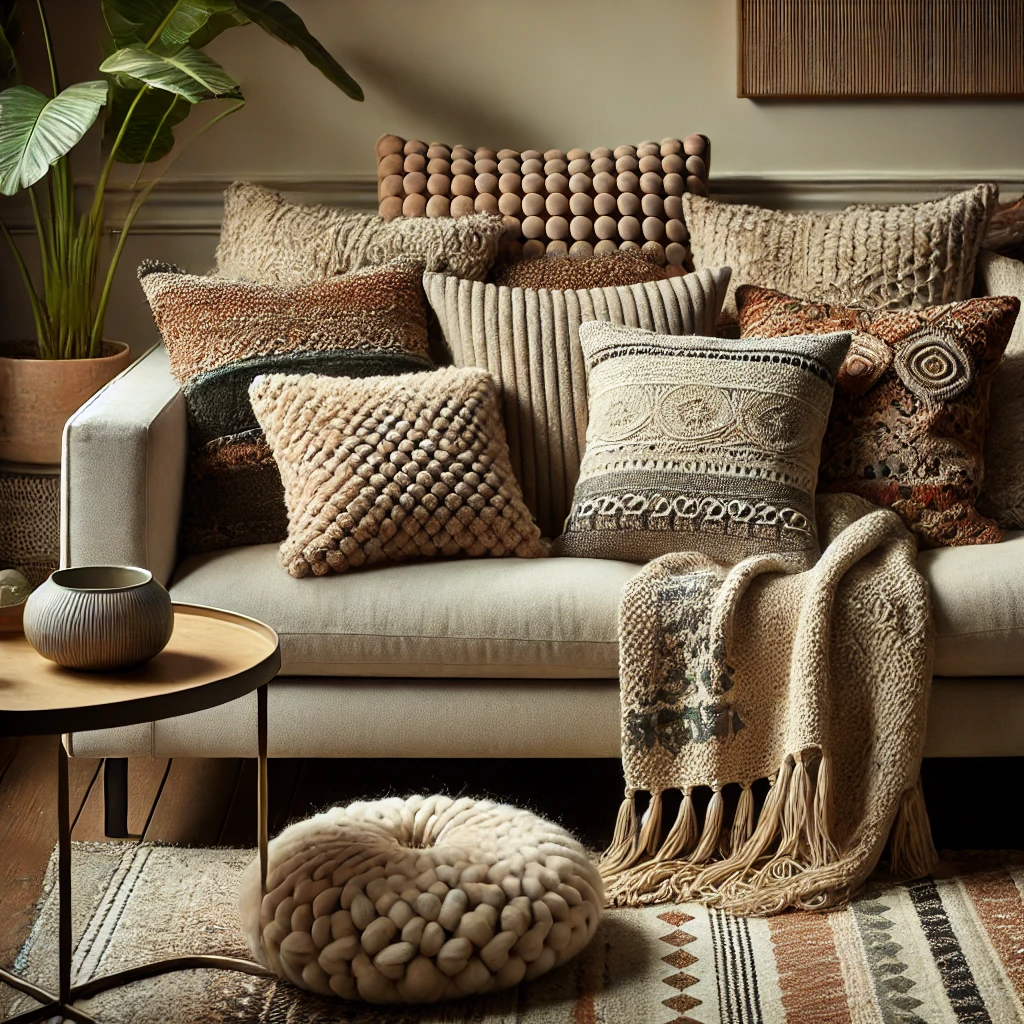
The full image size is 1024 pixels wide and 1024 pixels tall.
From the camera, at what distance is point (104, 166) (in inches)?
111

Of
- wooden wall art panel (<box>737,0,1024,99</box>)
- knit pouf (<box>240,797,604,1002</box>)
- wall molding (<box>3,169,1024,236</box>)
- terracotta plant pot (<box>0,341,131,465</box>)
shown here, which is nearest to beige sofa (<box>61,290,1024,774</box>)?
knit pouf (<box>240,797,604,1002</box>)

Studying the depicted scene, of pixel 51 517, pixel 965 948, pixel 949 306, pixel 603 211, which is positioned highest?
pixel 603 211

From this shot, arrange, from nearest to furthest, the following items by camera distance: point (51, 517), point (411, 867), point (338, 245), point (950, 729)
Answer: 1. point (411, 867)
2. point (950, 729)
3. point (338, 245)
4. point (51, 517)

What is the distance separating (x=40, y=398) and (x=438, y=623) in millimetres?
1173

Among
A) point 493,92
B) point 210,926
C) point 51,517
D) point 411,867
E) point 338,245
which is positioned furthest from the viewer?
point 493,92

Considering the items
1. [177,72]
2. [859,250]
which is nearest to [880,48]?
[859,250]

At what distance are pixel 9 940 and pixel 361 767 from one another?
0.68 m

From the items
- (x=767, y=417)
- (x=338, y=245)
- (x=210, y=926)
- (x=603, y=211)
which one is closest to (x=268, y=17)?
(x=338, y=245)

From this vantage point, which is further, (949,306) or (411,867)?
(949,306)

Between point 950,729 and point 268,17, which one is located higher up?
point 268,17

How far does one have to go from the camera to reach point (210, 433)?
2.13 meters

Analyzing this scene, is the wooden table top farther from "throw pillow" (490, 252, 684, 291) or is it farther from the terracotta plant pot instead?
the terracotta plant pot

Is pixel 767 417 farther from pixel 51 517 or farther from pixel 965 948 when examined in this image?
pixel 51 517

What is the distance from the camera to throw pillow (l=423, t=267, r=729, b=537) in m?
2.23
